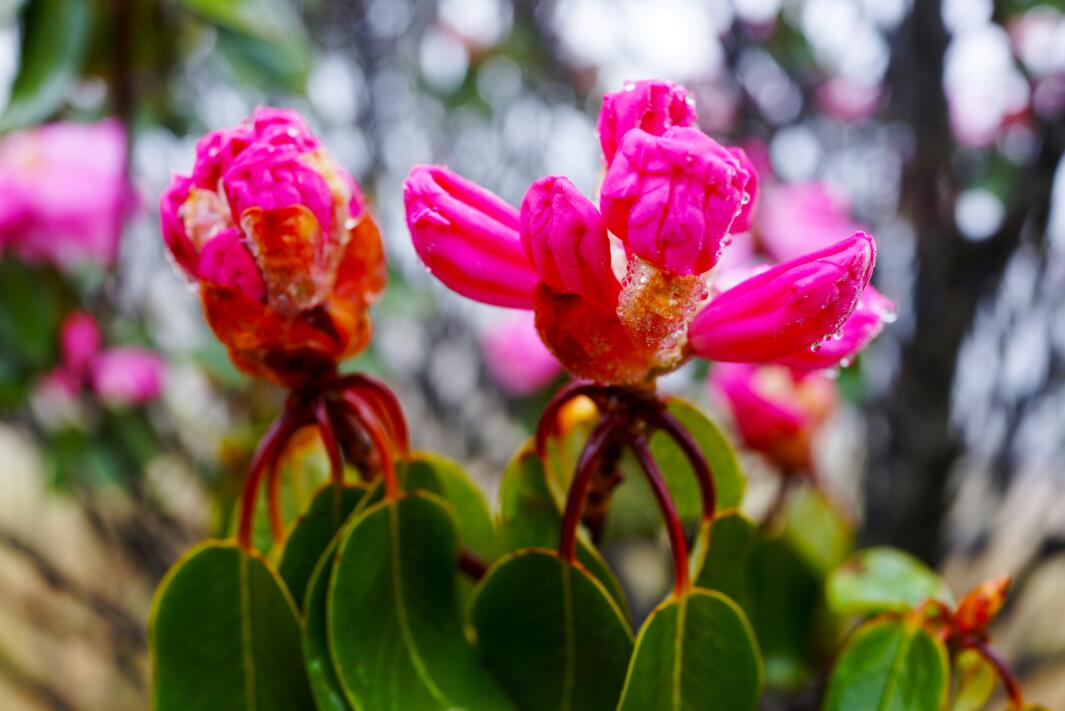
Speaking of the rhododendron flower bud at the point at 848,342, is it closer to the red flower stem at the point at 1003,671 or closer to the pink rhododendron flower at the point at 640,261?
the pink rhododendron flower at the point at 640,261

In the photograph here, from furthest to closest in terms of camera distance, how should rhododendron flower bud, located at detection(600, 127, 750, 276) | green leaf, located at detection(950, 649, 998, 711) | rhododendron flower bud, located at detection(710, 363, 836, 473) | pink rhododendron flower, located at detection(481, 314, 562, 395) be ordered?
1. pink rhododendron flower, located at detection(481, 314, 562, 395)
2. rhododendron flower bud, located at detection(710, 363, 836, 473)
3. green leaf, located at detection(950, 649, 998, 711)
4. rhododendron flower bud, located at detection(600, 127, 750, 276)

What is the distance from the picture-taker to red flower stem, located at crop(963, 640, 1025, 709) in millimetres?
474

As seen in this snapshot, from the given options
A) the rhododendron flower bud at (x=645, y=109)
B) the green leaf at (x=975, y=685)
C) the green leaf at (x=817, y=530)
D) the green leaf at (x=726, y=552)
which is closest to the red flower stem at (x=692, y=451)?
the green leaf at (x=726, y=552)

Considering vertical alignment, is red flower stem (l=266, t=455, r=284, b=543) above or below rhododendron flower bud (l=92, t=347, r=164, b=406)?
above

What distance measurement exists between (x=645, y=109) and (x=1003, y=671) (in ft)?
1.14

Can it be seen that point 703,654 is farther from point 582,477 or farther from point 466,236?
point 466,236

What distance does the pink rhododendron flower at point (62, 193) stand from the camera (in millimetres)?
1142

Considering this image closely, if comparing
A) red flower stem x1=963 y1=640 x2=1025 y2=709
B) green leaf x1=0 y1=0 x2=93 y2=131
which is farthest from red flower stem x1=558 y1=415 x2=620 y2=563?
green leaf x1=0 y1=0 x2=93 y2=131

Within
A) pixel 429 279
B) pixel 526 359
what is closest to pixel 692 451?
pixel 526 359

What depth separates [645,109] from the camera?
0.37 metres

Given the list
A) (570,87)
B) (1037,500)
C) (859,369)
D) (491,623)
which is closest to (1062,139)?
(859,369)

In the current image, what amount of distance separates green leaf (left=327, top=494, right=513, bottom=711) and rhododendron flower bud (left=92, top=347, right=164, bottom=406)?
0.96 m

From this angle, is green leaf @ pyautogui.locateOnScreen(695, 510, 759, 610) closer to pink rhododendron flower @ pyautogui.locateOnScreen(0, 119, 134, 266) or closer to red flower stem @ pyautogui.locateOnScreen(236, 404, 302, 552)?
red flower stem @ pyautogui.locateOnScreen(236, 404, 302, 552)

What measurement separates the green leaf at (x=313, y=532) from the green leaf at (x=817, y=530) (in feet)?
1.40
